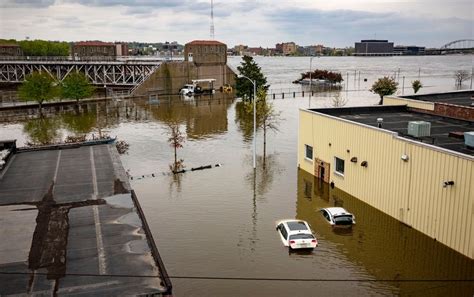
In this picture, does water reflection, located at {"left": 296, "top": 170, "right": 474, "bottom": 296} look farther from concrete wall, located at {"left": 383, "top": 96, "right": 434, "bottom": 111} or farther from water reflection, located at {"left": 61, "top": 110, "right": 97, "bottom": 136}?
water reflection, located at {"left": 61, "top": 110, "right": 97, "bottom": 136}

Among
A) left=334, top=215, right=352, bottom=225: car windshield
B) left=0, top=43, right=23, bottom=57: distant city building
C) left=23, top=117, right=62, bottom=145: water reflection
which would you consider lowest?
left=334, top=215, right=352, bottom=225: car windshield

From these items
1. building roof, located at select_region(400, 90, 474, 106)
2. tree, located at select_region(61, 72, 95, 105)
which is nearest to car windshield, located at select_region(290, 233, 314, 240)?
building roof, located at select_region(400, 90, 474, 106)

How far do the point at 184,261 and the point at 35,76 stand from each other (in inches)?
2061

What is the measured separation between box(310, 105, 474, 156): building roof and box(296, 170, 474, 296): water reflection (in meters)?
4.94

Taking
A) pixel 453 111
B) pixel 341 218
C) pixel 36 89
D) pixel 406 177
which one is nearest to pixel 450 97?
pixel 453 111

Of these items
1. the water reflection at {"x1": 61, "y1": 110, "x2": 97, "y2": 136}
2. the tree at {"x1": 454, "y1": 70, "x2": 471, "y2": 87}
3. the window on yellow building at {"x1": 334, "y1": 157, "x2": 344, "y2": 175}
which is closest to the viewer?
the window on yellow building at {"x1": 334, "y1": 157, "x2": 344, "y2": 175}

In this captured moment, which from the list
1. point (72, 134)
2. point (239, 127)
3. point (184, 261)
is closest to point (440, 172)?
point (184, 261)

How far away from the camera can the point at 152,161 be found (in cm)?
3572

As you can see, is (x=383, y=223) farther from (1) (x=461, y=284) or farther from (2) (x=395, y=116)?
(2) (x=395, y=116)

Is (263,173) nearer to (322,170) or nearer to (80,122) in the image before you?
(322,170)

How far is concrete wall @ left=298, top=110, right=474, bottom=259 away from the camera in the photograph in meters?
19.0

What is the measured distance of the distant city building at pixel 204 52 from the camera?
92.8 metres

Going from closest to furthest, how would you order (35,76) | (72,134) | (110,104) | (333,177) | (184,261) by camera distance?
(184,261) < (333,177) < (72,134) < (35,76) < (110,104)

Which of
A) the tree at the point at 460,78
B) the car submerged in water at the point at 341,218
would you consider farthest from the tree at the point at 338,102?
the tree at the point at 460,78
